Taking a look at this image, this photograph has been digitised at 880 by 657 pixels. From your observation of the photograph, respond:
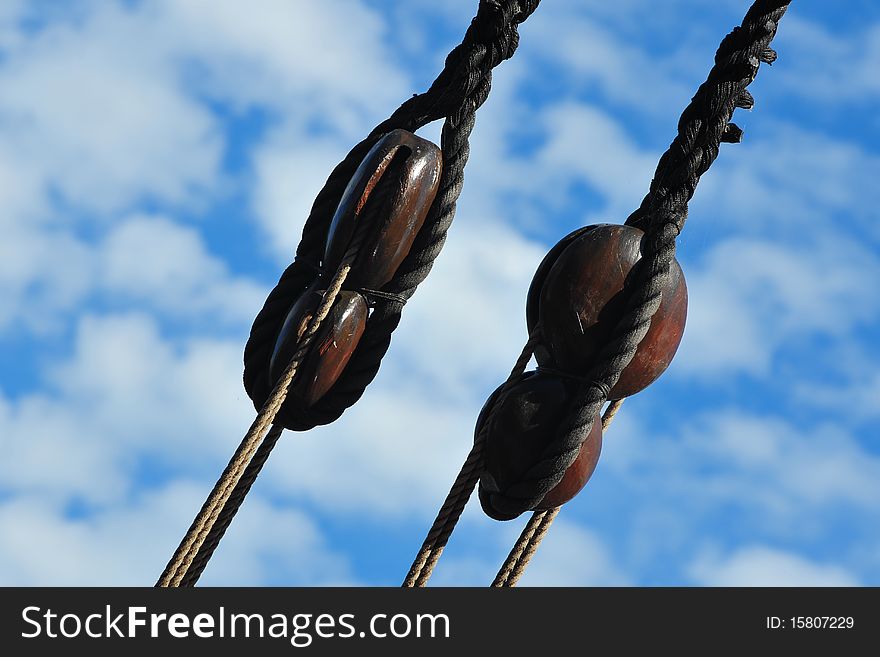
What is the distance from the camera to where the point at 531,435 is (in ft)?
10.6

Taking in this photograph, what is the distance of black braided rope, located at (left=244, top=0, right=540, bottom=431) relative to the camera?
354cm

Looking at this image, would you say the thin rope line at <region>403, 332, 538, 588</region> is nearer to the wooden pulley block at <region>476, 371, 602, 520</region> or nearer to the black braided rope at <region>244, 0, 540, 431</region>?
the wooden pulley block at <region>476, 371, 602, 520</region>

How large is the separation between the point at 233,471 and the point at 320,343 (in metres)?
0.31

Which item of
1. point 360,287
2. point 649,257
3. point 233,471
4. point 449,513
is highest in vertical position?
point 360,287

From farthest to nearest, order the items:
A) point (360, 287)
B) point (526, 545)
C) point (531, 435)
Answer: point (360, 287)
point (526, 545)
point (531, 435)

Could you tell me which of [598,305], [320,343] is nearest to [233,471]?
[320,343]

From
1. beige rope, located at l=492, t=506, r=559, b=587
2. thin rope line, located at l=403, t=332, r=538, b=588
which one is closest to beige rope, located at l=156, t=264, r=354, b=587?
thin rope line, located at l=403, t=332, r=538, b=588

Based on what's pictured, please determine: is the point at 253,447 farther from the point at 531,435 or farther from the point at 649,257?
the point at 649,257

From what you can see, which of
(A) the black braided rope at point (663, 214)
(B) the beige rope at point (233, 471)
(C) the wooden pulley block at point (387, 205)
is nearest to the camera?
(A) the black braided rope at point (663, 214)

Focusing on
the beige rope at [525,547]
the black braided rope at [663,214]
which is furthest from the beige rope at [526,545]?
the black braided rope at [663,214]

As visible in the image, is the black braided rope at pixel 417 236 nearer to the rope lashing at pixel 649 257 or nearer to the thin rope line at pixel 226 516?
the thin rope line at pixel 226 516

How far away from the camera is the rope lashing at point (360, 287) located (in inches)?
138

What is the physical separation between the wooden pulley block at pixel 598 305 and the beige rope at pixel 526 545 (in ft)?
0.65
